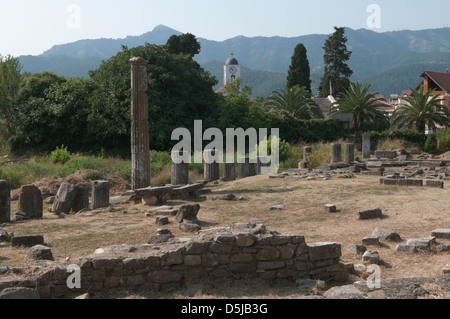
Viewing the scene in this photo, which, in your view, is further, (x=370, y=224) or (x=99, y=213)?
(x=99, y=213)

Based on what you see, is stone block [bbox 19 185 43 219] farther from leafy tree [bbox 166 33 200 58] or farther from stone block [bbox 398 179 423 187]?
leafy tree [bbox 166 33 200 58]

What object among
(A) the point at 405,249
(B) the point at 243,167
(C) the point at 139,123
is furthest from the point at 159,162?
(A) the point at 405,249

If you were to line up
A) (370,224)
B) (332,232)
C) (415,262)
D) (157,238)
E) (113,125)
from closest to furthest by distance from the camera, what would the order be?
(415,262) → (157,238) → (332,232) → (370,224) → (113,125)

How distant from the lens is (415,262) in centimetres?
726

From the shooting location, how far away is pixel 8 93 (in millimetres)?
29219

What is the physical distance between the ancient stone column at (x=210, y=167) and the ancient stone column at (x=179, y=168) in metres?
2.11

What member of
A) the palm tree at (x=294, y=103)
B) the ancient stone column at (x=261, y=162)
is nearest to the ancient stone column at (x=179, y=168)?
the ancient stone column at (x=261, y=162)

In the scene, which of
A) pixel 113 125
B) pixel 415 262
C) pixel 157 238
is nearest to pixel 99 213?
pixel 157 238

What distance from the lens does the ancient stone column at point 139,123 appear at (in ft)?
48.6

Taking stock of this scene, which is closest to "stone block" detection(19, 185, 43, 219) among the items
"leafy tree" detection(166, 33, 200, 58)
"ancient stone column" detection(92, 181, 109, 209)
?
"ancient stone column" detection(92, 181, 109, 209)

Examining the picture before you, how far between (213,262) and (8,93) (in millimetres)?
27242

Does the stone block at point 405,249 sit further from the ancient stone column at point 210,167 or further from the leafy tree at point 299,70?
the leafy tree at point 299,70

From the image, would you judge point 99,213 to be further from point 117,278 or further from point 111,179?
point 117,278
